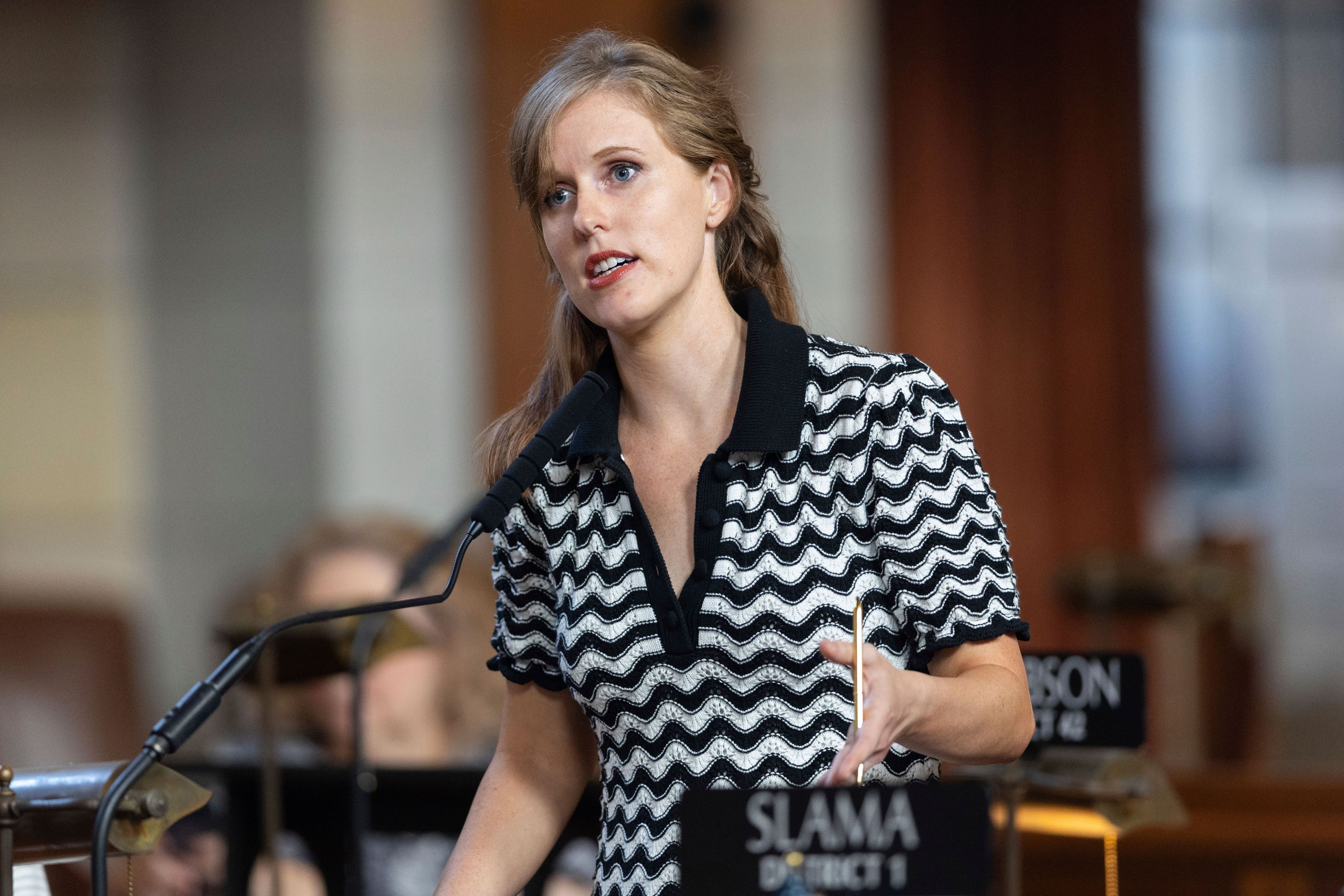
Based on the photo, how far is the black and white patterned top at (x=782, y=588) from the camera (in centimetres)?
118

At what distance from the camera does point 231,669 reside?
112cm

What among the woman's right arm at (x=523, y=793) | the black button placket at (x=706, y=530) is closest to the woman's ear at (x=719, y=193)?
the black button placket at (x=706, y=530)

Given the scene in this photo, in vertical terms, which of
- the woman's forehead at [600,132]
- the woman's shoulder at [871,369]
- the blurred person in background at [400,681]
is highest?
the woman's forehead at [600,132]

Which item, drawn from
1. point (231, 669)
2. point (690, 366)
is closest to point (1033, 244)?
point (690, 366)

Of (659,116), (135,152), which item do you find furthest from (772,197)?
(659,116)

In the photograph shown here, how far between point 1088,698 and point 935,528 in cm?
46

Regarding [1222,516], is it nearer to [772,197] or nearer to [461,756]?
[772,197]

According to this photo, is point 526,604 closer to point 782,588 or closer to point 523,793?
point 523,793

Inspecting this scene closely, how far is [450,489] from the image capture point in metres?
4.43

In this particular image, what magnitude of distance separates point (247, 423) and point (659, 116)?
3.58 metres

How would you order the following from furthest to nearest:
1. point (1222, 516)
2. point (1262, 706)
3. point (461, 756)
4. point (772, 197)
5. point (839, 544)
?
point (1222, 516)
point (1262, 706)
point (772, 197)
point (461, 756)
point (839, 544)

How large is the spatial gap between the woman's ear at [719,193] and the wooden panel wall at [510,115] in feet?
9.78

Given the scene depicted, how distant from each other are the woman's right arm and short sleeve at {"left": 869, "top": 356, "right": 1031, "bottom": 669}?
370mm

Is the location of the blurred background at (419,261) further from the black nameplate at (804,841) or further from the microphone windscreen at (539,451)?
the black nameplate at (804,841)
